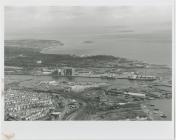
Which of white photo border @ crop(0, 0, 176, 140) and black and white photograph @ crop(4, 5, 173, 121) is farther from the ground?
black and white photograph @ crop(4, 5, 173, 121)

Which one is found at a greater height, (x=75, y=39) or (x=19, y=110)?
(x=75, y=39)

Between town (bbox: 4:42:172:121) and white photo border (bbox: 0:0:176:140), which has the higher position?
town (bbox: 4:42:172:121)

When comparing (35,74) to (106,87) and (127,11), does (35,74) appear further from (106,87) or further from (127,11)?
(127,11)
